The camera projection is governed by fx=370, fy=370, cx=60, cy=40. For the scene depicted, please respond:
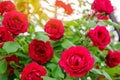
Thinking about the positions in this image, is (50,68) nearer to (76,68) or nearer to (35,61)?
(35,61)

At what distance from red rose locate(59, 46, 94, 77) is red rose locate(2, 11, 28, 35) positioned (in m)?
0.24

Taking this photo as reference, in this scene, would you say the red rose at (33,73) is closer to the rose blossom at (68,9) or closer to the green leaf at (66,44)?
the green leaf at (66,44)

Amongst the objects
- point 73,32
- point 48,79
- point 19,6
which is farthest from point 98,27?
point 19,6

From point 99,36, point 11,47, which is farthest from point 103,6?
point 11,47

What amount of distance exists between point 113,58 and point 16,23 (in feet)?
1.32

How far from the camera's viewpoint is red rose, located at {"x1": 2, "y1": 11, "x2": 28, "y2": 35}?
1310 mm

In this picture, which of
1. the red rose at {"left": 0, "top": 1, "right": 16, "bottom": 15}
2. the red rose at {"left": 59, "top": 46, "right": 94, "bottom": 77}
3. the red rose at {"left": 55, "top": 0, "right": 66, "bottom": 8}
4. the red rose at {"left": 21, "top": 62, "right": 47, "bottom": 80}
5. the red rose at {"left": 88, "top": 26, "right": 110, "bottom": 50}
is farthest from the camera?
the red rose at {"left": 55, "top": 0, "right": 66, "bottom": 8}

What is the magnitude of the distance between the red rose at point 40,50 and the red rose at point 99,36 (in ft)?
0.53

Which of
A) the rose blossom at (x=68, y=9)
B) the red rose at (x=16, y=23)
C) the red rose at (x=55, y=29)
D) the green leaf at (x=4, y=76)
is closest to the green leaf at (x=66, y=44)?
the red rose at (x=55, y=29)

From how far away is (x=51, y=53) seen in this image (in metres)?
1.35

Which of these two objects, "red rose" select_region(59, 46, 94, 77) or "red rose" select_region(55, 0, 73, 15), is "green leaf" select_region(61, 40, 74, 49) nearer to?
"red rose" select_region(59, 46, 94, 77)

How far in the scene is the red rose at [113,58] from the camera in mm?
1435

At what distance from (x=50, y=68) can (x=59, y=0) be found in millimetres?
458

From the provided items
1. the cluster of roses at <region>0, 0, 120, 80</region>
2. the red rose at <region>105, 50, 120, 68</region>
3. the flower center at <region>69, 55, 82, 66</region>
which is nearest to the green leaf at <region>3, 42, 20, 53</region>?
the cluster of roses at <region>0, 0, 120, 80</region>
